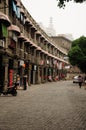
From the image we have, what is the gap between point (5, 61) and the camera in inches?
1209

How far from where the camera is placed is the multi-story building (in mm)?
31216

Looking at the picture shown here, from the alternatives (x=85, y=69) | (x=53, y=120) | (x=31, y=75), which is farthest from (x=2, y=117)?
(x=85, y=69)

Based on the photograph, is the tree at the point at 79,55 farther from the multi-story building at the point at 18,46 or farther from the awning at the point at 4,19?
the awning at the point at 4,19

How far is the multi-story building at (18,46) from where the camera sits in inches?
1229

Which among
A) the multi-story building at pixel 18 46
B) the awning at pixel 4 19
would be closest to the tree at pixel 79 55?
the multi-story building at pixel 18 46

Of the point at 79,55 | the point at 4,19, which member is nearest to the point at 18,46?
the point at 4,19

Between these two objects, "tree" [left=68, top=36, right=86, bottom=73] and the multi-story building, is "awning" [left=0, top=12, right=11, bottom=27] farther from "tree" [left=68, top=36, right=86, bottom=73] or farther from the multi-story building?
"tree" [left=68, top=36, right=86, bottom=73]

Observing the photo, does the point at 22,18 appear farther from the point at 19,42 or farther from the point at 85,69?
the point at 85,69

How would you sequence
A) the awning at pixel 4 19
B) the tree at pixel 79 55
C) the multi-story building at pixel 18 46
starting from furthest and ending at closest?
the tree at pixel 79 55 < the multi-story building at pixel 18 46 < the awning at pixel 4 19

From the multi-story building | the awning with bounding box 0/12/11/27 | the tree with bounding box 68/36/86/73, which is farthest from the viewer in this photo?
the tree with bounding box 68/36/86/73

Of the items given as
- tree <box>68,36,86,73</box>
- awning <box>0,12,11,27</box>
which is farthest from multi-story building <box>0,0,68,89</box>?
tree <box>68,36,86,73</box>

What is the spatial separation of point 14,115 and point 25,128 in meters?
3.23

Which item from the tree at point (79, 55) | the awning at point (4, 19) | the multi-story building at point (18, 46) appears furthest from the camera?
the tree at point (79, 55)

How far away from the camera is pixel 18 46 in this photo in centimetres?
4150
